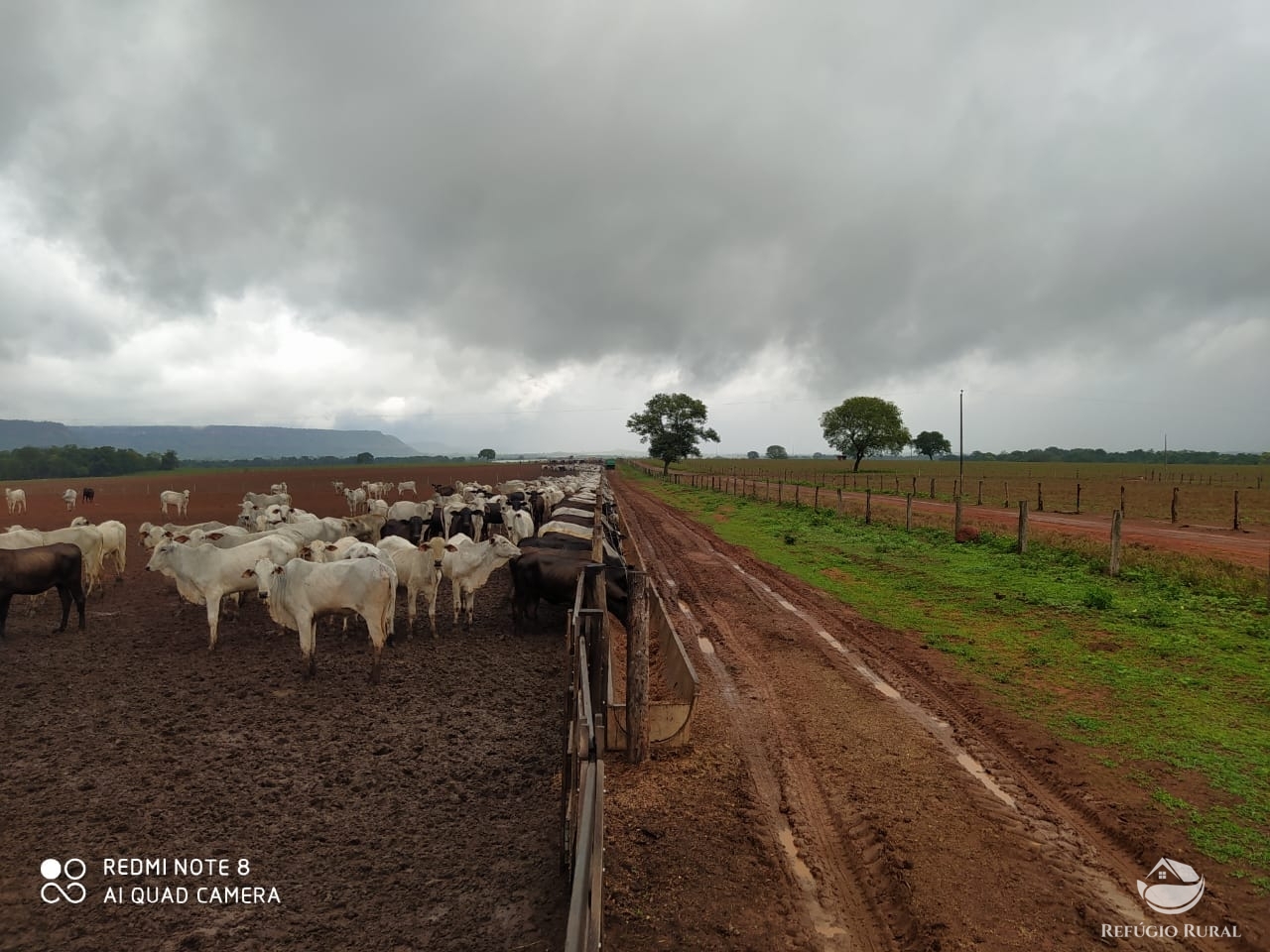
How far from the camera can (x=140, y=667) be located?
337 inches

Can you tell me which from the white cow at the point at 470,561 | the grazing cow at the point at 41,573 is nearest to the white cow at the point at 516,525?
the white cow at the point at 470,561

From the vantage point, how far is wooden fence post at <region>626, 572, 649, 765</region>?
19.6ft

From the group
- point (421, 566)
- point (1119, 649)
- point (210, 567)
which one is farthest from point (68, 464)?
point (1119, 649)

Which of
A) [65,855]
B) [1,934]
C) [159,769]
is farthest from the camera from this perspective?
[159,769]

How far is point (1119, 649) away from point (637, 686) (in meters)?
7.92

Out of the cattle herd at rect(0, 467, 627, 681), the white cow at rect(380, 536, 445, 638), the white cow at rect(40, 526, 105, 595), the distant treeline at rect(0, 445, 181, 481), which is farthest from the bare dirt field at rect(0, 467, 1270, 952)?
the distant treeline at rect(0, 445, 181, 481)

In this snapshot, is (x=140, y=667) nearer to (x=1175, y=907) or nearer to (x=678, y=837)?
(x=678, y=837)

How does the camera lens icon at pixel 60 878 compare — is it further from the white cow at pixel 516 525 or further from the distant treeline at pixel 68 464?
the distant treeline at pixel 68 464

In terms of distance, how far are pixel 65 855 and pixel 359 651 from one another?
4736 mm

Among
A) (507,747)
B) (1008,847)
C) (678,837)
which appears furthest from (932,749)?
(507,747)

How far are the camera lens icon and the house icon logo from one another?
7.50m

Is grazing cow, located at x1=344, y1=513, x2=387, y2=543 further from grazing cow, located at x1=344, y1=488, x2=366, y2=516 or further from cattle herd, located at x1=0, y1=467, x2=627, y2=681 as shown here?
grazing cow, located at x1=344, y1=488, x2=366, y2=516

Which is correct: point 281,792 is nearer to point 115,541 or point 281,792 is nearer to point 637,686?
point 637,686

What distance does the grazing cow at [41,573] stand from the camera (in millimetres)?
9312
